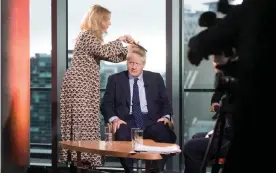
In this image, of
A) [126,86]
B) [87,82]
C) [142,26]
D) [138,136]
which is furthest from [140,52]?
[138,136]

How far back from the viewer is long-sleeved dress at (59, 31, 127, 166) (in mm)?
4199

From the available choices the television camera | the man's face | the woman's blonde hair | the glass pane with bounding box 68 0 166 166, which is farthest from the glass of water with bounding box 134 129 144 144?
the television camera

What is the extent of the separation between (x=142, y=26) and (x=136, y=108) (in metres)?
1.14

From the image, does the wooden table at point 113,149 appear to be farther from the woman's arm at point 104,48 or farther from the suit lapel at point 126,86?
the woman's arm at point 104,48

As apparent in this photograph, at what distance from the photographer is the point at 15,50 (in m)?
4.71

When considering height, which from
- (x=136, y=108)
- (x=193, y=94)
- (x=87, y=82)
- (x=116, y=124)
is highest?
(x=87, y=82)

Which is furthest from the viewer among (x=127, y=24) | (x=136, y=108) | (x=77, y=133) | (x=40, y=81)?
(x=40, y=81)

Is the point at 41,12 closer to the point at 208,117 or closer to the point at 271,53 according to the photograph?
the point at 208,117

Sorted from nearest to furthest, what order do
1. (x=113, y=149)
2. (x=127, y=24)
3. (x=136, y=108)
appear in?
1. (x=113, y=149)
2. (x=136, y=108)
3. (x=127, y=24)

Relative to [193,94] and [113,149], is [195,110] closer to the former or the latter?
[193,94]

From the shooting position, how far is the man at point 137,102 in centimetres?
404

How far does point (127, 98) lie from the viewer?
4148mm

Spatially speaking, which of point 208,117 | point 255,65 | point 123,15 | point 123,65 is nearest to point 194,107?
point 208,117

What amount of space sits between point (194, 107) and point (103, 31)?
51.0 inches
